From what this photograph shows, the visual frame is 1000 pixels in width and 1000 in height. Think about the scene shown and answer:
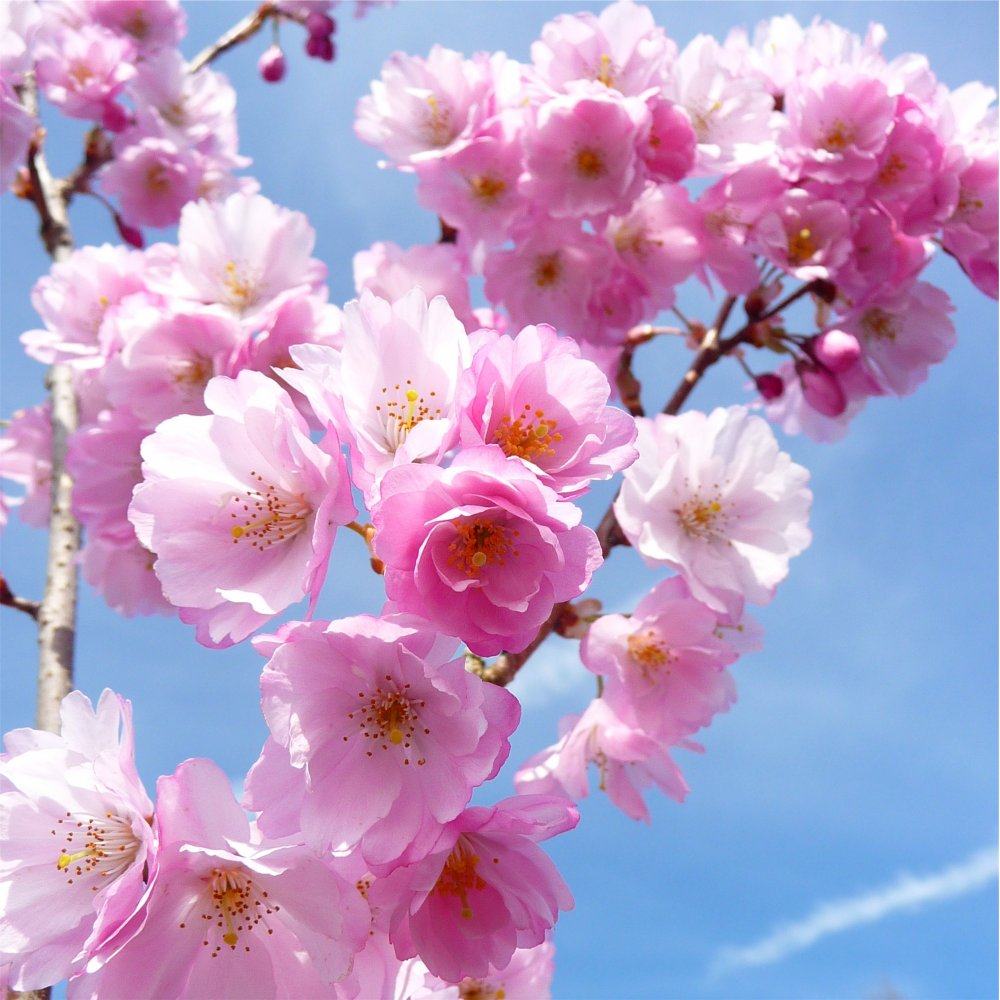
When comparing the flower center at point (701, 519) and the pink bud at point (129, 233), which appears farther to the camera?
the pink bud at point (129, 233)

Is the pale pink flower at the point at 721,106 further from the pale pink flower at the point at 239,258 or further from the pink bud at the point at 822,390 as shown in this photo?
the pale pink flower at the point at 239,258

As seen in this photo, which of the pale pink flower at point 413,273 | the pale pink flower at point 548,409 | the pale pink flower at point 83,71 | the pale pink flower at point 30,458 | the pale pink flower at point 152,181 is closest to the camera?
the pale pink flower at point 548,409

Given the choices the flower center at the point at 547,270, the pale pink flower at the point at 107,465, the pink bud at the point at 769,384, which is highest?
the flower center at the point at 547,270

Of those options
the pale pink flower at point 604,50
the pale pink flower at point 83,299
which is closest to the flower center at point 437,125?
the pale pink flower at point 604,50

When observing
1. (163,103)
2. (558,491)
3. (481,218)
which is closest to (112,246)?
(481,218)

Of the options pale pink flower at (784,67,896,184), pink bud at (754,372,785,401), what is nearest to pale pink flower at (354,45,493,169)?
pale pink flower at (784,67,896,184)

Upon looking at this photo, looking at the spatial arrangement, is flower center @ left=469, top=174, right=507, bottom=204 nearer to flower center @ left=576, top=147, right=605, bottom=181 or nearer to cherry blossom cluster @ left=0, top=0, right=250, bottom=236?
flower center @ left=576, top=147, right=605, bottom=181

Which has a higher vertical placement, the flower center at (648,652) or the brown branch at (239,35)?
the brown branch at (239,35)

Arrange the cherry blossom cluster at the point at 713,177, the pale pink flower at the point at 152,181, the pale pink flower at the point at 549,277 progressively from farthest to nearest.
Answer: the pale pink flower at the point at 152,181 → the pale pink flower at the point at 549,277 → the cherry blossom cluster at the point at 713,177
